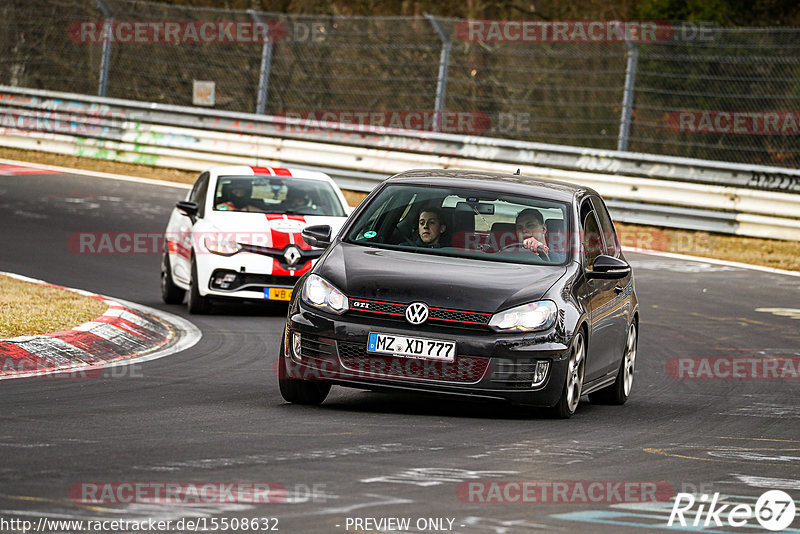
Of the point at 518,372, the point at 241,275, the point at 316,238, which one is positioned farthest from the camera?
the point at 241,275

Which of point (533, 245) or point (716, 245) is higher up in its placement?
point (533, 245)

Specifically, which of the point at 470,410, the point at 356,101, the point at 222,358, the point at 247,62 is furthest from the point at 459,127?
the point at 470,410

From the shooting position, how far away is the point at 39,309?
11625 millimetres

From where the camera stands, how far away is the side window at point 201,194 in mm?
14750

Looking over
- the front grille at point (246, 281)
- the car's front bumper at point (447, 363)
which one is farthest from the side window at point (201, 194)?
the car's front bumper at point (447, 363)

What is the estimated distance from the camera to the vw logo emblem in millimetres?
8266

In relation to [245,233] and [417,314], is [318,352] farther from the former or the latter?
[245,233]

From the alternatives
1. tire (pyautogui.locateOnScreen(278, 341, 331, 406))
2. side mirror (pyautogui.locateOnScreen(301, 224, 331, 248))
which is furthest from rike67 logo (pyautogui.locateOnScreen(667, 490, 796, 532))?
side mirror (pyautogui.locateOnScreen(301, 224, 331, 248))

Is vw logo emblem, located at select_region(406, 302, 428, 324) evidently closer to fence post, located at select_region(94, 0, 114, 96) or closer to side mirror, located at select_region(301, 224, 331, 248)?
side mirror, located at select_region(301, 224, 331, 248)

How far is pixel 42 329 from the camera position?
34.9 ft

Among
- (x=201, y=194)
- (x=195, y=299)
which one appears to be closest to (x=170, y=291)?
(x=195, y=299)

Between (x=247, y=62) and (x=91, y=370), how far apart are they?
906 inches

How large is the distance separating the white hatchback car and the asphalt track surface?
869 mm

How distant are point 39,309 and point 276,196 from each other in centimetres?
393
